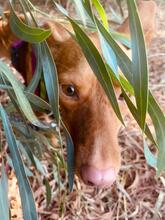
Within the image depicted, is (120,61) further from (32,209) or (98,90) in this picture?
(98,90)

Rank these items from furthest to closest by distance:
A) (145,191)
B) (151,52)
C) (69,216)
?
(151,52) < (145,191) < (69,216)

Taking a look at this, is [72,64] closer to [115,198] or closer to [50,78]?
[50,78]

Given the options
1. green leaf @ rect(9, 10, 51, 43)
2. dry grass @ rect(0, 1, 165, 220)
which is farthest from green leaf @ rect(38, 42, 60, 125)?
dry grass @ rect(0, 1, 165, 220)

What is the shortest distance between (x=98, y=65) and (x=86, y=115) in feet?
2.20

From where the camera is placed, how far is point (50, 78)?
109 cm

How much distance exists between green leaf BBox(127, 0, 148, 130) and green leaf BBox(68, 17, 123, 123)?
10 cm

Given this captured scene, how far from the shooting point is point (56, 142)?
2.15 m

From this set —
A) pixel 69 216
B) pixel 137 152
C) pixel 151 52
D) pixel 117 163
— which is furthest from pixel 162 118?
pixel 151 52

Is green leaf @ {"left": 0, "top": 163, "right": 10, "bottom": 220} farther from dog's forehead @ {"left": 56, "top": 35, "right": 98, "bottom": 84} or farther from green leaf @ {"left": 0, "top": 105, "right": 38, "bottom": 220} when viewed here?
dog's forehead @ {"left": 56, "top": 35, "right": 98, "bottom": 84}

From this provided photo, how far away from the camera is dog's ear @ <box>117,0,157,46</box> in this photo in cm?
204

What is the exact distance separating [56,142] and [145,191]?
1.54 ft

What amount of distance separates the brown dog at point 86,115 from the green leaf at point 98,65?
521 millimetres

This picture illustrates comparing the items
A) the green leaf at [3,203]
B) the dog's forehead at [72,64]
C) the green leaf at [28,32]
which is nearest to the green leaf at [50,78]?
the green leaf at [28,32]

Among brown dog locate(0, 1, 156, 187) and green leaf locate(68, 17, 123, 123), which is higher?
green leaf locate(68, 17, 123, 123)
